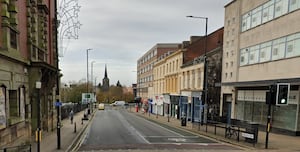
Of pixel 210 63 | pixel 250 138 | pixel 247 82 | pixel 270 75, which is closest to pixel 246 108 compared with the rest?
pixel 247 82

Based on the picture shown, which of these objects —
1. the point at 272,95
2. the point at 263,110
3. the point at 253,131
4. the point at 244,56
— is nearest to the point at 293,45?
the point at 263,110

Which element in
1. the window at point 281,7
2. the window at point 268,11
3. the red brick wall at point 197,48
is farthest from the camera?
the red brick wall at point 197,48

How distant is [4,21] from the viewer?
44.0 feet

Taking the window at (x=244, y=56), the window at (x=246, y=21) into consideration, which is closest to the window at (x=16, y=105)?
the window at (x=244, y=56)

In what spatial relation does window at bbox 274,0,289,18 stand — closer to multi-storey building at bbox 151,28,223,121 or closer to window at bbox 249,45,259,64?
window at bbox 249,45,259,64

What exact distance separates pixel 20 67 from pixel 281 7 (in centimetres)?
1901

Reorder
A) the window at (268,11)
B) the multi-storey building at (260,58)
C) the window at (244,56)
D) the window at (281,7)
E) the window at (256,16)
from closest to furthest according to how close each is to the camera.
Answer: the multi-storey building at (260,58)
the window at (281,7)
the window at (268,11)
the window at (256,16)
the window at (244,56)

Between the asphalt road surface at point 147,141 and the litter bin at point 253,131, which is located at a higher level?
the litter bin at point 253,131

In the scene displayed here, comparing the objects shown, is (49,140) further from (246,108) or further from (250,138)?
(246,108)

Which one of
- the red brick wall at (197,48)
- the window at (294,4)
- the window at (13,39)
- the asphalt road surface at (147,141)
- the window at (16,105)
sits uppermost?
the window at (294,4)

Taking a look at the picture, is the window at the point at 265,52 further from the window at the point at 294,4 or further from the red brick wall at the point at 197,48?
the red brick wall at the point at 197,48

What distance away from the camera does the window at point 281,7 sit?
77.0 ft

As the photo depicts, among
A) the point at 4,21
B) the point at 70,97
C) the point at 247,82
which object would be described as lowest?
the point at 70,97

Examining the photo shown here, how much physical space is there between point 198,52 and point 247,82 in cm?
1906
